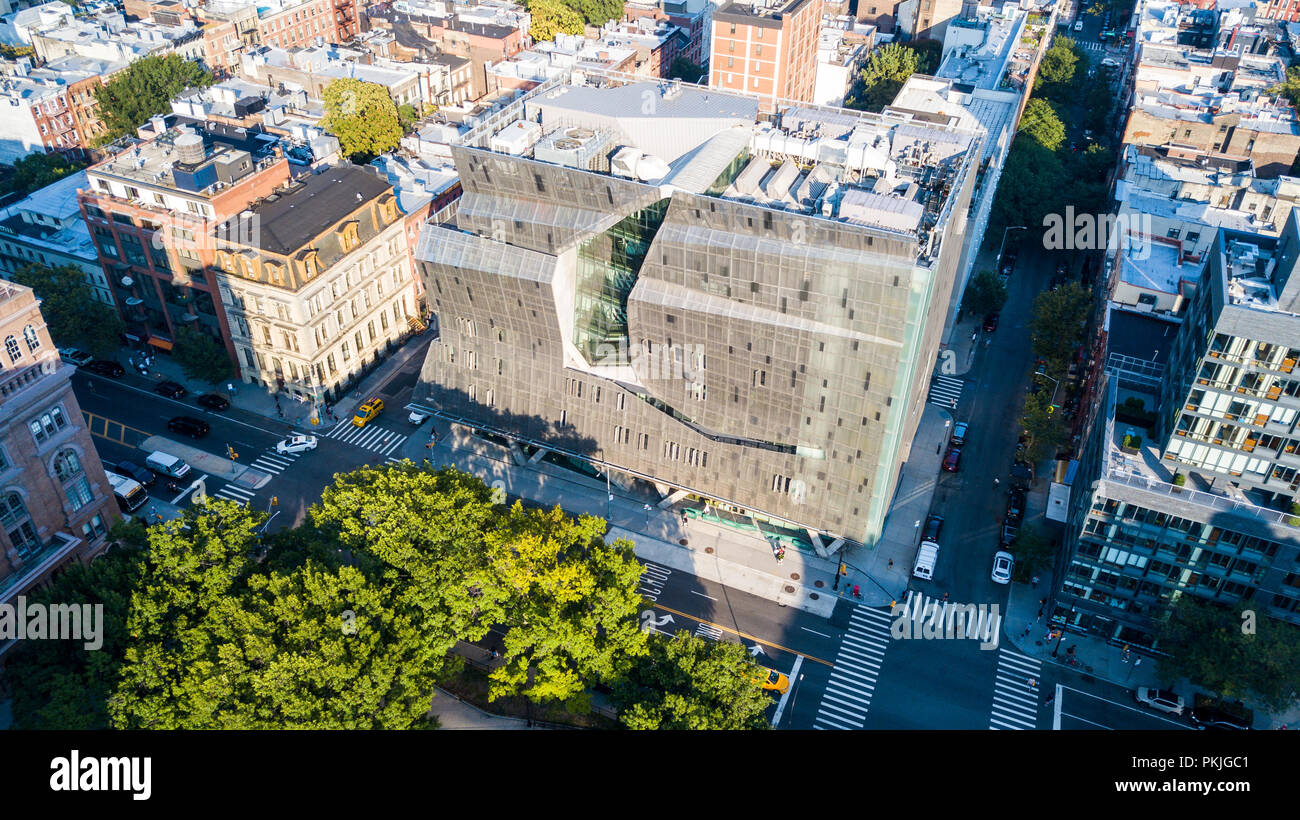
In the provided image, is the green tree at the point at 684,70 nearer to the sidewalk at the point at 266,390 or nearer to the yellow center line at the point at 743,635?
the sidewalk at the point at 266,390

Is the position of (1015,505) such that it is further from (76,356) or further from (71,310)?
(76,356)

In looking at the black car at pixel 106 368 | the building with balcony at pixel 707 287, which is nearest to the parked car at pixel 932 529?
the building with balcony at pixel 707 287

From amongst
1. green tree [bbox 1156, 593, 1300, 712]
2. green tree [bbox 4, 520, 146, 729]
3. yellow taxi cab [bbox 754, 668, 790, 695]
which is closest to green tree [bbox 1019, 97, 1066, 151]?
green tree [bbox 1156, 593, 1300, 712]

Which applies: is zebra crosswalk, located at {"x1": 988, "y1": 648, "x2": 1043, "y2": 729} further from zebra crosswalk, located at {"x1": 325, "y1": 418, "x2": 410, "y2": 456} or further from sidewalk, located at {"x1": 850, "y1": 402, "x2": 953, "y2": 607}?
zebra crosswalk, located at {"x1": 325, "y1": 418, "x2": 410, "y2": 456}

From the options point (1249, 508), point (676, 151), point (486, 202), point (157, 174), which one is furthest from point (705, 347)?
point (157, 174)

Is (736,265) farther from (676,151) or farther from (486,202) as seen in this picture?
(486,202)
